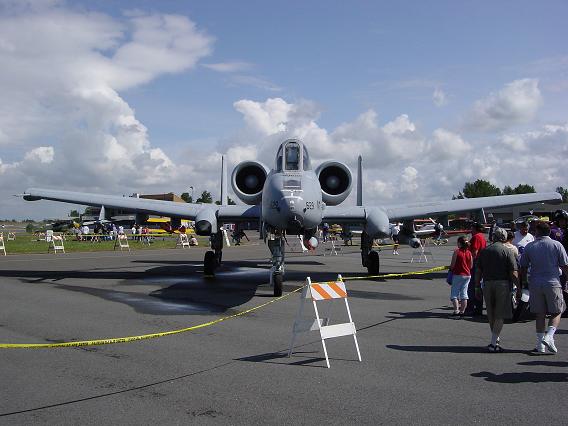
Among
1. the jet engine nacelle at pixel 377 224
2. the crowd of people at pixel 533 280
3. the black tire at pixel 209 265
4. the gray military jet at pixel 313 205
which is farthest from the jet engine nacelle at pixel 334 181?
the crowd of people at pixel 533 280

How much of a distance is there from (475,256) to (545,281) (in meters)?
3.86

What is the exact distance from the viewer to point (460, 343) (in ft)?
24.9

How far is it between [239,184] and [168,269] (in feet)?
17.4

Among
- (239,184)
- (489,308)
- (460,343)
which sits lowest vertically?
(460,343)

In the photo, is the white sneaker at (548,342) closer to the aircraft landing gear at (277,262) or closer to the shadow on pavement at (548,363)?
the shadow on pavement at (548,363)

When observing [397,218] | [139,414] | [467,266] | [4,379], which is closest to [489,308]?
[467,266]

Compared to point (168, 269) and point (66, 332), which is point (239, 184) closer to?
point (168, 269)

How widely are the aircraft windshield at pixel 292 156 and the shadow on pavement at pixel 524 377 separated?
8.44 m

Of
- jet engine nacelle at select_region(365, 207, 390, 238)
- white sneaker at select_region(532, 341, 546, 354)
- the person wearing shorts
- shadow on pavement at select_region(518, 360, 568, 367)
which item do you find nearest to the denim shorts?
the person wearing shorts

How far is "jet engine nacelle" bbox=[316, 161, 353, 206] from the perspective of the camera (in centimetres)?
1819

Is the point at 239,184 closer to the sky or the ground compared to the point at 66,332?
closer to the sky

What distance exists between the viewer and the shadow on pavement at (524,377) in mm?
5691

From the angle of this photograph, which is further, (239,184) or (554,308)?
(239,184)

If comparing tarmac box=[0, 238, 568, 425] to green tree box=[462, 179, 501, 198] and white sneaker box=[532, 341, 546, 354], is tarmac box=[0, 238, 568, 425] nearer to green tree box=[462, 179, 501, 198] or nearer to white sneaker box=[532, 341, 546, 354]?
white sneaker box=[532, 341, 546, 354]
